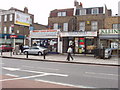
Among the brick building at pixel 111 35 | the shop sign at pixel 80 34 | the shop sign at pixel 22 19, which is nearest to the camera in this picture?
the brick building at pixel 111 35

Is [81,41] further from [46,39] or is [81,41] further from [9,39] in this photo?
[9,39]

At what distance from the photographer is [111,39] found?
2288 centimetres

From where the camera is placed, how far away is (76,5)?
29.7m

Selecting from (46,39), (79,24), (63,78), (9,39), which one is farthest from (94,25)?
(9,39)

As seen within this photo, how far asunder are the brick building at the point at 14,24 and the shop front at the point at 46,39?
464 inches

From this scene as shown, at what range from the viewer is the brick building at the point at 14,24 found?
127ft

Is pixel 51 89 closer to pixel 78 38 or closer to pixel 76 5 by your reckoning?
pixel 78 38

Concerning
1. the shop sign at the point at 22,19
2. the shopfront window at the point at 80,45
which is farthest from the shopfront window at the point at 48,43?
the shop sign at the point at 22,19

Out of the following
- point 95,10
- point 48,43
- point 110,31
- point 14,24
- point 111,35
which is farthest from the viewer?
point 14,24

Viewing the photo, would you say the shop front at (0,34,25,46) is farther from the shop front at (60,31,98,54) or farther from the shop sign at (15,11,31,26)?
the shop front at (60,31,98,54)

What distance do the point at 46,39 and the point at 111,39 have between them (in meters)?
10.6

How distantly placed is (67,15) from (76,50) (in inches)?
296

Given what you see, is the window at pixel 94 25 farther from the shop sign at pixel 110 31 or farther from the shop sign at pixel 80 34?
the shop sign at pixel 110 31

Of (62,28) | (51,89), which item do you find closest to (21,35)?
(62,28)
